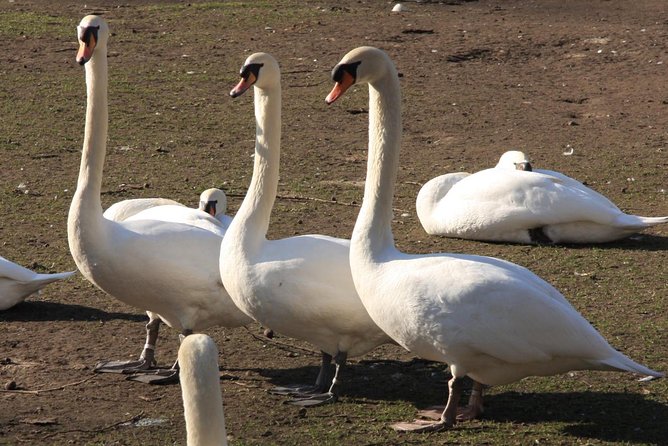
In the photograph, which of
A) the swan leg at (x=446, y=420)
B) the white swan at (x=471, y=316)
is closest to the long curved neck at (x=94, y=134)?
the white swan at (x=471, y=316)

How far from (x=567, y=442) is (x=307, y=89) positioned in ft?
25.3

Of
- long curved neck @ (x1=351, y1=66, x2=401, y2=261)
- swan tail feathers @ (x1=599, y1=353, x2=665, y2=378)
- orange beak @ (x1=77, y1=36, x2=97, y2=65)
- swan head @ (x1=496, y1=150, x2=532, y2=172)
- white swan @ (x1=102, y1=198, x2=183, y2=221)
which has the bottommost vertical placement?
swan tail feathers @ (x1=599, y1=353, x2=665, y2=378)

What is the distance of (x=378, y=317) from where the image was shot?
16.9 ft

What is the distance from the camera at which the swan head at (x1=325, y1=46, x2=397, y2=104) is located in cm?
541

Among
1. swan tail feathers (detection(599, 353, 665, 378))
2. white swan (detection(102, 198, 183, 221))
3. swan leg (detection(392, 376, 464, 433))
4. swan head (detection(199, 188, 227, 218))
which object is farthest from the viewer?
swan head (detection(199, 188, 227, 218))

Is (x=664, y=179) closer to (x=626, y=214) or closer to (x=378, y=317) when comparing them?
(x=626, y=214)

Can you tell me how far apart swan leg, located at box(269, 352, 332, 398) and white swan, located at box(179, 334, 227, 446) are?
98.1 inches

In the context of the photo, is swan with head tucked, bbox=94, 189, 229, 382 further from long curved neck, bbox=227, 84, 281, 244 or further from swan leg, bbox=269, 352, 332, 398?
swan leg, bbox=269, 352, 332, 398

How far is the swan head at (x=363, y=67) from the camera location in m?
5.41

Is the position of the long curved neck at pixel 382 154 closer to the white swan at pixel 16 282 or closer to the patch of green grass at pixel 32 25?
the white swan at pixel 16 282

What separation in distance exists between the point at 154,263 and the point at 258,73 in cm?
103

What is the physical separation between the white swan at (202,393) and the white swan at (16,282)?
146 inches

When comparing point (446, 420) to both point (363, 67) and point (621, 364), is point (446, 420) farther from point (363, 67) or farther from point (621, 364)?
point (363, 67)

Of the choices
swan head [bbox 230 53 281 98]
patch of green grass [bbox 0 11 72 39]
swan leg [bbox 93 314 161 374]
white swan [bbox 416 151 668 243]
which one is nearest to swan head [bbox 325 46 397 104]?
swan head [bbox 230 53 281 98]
